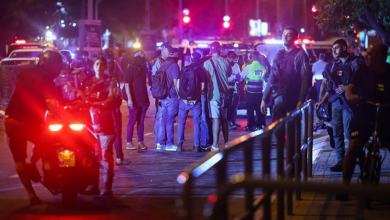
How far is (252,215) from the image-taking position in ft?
13.5

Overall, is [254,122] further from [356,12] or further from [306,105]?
[306,105]

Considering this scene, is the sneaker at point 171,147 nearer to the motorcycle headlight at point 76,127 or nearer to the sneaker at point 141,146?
the sneaker at point 141,146

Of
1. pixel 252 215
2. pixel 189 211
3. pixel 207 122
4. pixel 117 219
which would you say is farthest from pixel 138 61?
pixel 189 211

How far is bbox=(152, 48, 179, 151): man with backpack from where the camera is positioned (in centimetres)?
1162

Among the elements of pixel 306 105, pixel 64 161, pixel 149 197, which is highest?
pixel 306 105

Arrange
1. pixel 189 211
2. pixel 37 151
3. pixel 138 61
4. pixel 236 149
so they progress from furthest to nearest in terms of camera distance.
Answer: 1. pixel 138 61
2. pixel 37 151
3. pixel 236 149
4. pixel 189 211

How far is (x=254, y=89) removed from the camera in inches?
595

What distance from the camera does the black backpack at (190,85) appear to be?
11.2 m

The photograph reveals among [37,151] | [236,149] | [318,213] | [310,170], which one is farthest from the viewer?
[310,170]

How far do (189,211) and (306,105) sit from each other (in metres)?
4.77

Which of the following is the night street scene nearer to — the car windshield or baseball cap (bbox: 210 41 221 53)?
baseball cap (bbox: 210 41 221 53)

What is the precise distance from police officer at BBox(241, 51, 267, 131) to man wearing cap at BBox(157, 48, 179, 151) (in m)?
3.54

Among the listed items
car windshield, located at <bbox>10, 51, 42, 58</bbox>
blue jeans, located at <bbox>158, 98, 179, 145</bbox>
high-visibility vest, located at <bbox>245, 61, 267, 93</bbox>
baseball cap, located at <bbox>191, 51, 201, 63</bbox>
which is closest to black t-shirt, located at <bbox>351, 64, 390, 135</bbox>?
baseball cap, located at <bbox>191, 51, 201, 63</bbox>

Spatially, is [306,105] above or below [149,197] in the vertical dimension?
above
